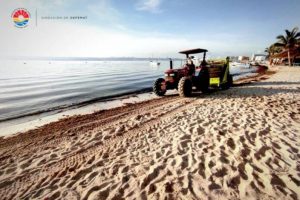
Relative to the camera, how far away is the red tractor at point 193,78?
10867 millimetres

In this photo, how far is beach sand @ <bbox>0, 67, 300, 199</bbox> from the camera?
327 cm

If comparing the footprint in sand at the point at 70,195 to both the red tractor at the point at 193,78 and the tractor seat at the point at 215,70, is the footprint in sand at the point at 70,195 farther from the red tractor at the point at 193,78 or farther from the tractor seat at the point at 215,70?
the tractor seat at the point at 215,70

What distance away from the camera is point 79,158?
450 cm

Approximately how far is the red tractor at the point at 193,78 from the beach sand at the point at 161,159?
4021 mm

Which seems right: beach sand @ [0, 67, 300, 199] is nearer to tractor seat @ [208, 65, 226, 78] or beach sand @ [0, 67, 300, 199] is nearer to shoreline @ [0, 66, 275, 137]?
shoreline @ [0, 66, 275, 137]

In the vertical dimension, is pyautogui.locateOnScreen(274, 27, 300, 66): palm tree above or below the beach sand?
above

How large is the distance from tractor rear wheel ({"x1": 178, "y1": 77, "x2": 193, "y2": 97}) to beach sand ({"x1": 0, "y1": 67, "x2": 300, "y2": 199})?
375 cm

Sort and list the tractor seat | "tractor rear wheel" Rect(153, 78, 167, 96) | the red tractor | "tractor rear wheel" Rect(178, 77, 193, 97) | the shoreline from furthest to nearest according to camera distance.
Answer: the tractor seat, "tractor rear wheel" Rect(153, 78, 167, 96), the red tractor, "tractor rear wheel" Rect(178, 77, 193, 97), the shoreline

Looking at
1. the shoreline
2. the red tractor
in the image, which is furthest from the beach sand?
the red tractor

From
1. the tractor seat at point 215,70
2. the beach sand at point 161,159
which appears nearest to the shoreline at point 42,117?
the beach sand at point 161,159

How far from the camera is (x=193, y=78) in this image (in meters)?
11.4

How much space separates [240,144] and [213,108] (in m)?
3.51

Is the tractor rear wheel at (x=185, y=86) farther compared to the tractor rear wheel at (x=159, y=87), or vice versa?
the tractor rear wheel at (x=159, y=87)

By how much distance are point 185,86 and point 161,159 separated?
6.99 m
